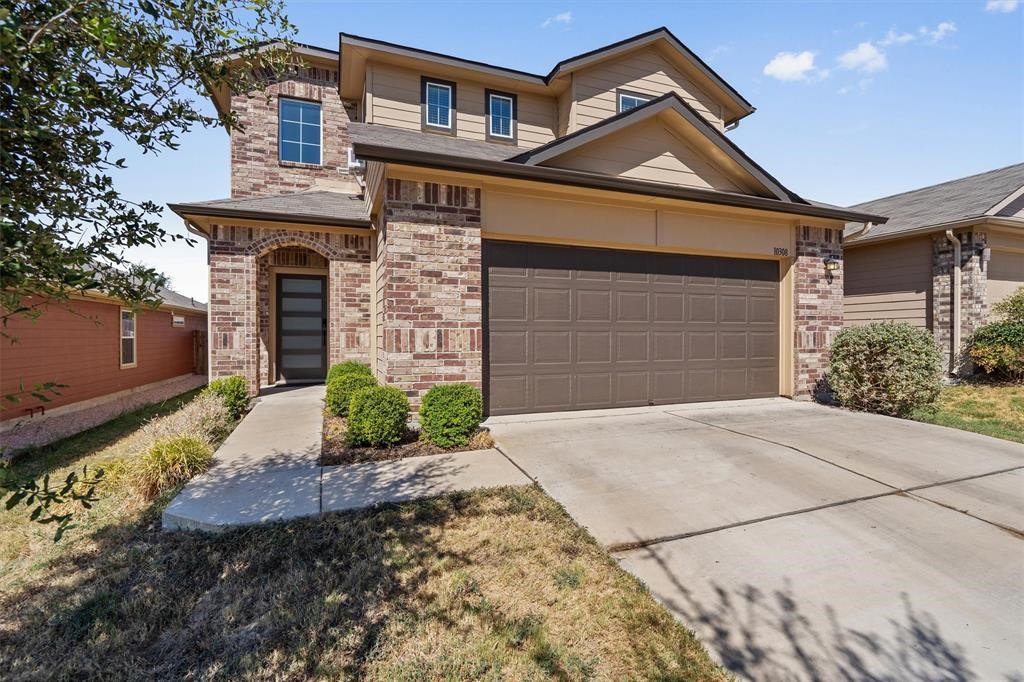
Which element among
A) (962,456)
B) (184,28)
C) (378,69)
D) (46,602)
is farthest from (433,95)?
(962,456)

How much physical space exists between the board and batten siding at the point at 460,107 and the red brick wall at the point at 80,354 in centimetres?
605

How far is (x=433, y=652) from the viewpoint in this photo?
2.29 meters

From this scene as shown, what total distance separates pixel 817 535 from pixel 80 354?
1342cm

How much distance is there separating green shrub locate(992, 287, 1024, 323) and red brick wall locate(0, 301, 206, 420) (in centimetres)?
1740

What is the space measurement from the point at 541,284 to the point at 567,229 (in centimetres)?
95

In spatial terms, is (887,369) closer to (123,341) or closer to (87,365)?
(87,365)

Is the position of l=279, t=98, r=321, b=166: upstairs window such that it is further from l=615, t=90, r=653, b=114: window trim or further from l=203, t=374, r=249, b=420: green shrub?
l=615, t=90, r=653, b=114: window trim

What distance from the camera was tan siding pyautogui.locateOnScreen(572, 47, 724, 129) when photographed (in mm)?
10219

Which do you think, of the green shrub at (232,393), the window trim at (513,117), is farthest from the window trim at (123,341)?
the window trim at (513,117)

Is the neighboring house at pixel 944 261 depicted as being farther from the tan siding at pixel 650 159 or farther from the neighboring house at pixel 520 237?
the tan siding at pixel 650 159

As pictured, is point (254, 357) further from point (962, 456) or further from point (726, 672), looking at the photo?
point (962, 456)

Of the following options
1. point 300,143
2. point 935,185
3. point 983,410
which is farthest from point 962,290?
point 300,143

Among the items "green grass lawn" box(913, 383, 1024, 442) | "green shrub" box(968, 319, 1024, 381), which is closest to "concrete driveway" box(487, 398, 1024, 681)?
"green grass lawn" box(913, 383, 1024, 442)

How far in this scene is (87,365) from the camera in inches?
397
